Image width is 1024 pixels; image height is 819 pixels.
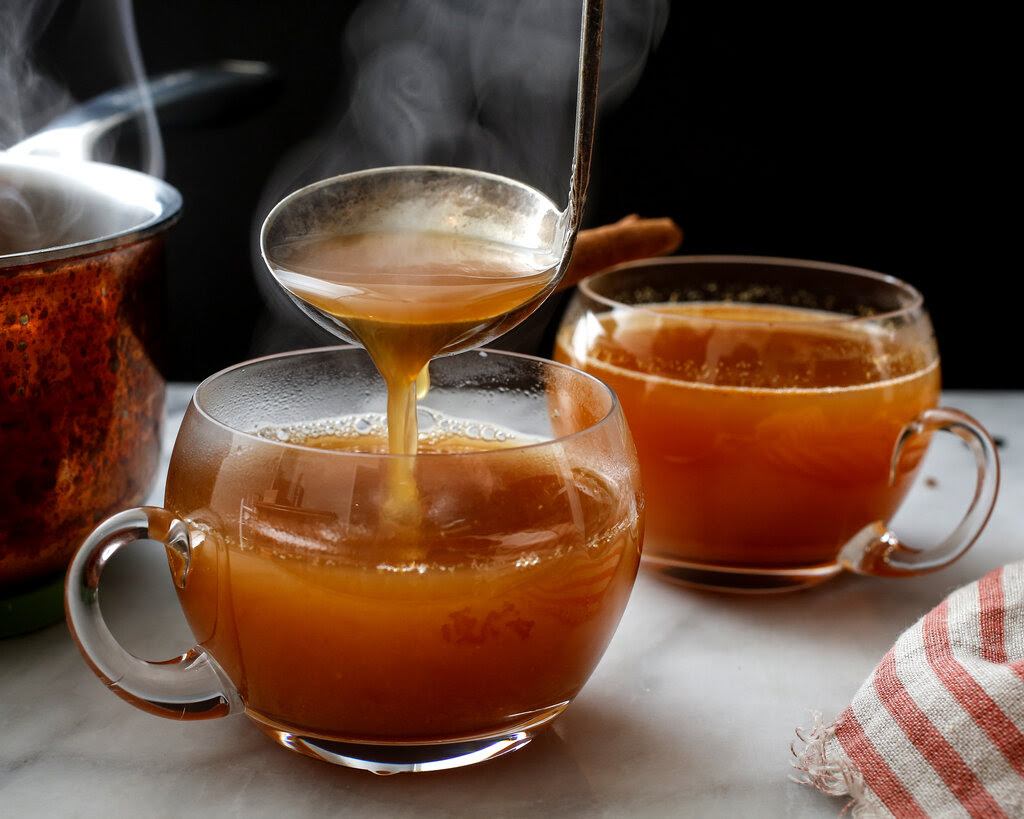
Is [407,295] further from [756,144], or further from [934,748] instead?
[756,144]

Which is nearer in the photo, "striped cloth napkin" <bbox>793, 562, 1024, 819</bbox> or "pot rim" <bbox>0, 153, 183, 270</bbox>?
"striped cloth napkin" <bbox>793, 562, 1024, 819</bbox>

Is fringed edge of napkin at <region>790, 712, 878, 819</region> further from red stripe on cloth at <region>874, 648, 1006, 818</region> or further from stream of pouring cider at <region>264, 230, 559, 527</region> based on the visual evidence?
stream of pouring cider at <region>264, 230, 559, 527</region>

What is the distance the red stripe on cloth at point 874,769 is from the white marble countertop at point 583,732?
33 millimetres

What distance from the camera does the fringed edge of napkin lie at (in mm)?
715

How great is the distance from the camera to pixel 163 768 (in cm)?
74

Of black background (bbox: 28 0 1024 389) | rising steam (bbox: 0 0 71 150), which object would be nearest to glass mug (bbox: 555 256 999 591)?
rising steam (bbox: 0 0 71 150)

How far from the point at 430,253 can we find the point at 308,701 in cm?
34

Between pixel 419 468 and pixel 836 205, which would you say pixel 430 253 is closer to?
pixel 419 468

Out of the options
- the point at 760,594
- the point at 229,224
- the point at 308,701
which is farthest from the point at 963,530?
the point at 229,224

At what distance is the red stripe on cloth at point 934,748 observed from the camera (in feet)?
2.23

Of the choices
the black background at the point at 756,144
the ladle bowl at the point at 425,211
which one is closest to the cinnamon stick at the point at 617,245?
the ladle bowl at the point at 425,211

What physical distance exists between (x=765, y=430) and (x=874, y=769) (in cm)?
31

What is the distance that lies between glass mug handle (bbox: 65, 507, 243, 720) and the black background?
3.86 ft

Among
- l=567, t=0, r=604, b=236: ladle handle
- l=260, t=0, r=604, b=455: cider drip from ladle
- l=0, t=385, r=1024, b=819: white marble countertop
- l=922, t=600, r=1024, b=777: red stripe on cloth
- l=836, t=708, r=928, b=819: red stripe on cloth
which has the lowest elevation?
l=0, t=385, r=1024, b=819: white marble countertop
